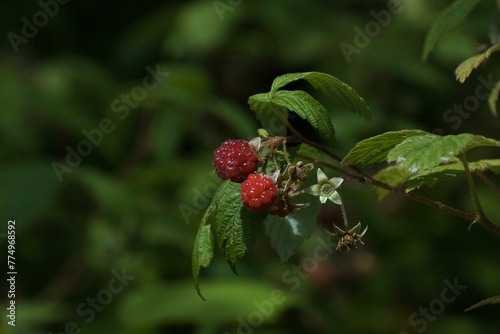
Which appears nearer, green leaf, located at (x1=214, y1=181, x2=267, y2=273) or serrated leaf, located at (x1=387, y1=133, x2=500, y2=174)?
serrated leaf, located at (x1=387, y1=133, x2=500, y2=174)

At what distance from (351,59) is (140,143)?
1321 millimetres

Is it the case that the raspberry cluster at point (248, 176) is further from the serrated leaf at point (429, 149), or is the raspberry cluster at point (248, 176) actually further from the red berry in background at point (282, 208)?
the serrated leaf at point (429, 149)

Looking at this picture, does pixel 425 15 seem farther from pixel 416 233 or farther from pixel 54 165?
pixel 54 165

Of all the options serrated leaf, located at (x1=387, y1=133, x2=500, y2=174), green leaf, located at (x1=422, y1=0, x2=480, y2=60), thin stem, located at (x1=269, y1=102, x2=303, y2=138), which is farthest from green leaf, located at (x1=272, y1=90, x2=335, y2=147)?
green leaf, located at (x1=422, y1=0, x2=480, y2=60)

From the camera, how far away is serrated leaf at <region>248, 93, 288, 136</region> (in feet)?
4.02

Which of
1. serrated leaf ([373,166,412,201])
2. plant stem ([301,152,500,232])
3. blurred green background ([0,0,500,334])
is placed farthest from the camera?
blurred green background ([0,0,500,334])

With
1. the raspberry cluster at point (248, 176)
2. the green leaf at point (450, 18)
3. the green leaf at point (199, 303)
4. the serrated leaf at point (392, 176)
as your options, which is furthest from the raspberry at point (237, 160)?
the green leaf at point (199, 303)

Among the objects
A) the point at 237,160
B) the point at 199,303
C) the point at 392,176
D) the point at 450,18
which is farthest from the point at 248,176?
the point at 199,303

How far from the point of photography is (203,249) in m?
1.24

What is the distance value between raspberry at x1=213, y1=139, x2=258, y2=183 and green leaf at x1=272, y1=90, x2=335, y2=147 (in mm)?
84

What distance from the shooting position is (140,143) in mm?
3961

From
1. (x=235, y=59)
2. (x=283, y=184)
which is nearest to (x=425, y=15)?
(x=235, y=59)

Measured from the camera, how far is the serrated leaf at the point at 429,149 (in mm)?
1023

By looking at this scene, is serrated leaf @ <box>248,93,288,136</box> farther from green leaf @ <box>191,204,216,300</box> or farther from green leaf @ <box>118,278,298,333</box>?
green leaf @ <box>118,278,298,333</box>
